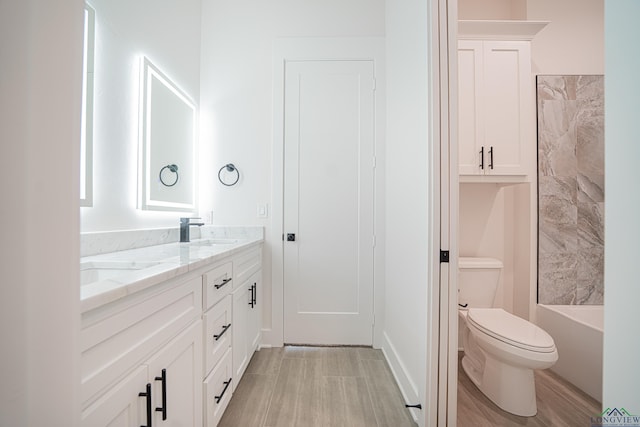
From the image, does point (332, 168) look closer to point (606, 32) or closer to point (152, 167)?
point (152, 167)

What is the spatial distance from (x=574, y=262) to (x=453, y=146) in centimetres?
168

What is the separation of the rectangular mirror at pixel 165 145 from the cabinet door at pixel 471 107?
2.04 meters

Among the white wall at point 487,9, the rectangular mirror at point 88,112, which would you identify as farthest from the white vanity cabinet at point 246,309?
the white wall at point 487,9

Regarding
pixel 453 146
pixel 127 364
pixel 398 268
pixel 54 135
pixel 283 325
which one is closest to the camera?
pixel 54 135

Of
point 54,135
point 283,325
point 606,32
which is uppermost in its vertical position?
point 606,32

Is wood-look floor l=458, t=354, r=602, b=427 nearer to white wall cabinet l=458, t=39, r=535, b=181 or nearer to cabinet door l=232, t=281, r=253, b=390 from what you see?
cabinet door l=232, t=281, r=253, b=390

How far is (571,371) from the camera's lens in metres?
1.68

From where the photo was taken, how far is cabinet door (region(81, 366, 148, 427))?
1.93 feet

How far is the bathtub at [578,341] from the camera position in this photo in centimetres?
A: 156

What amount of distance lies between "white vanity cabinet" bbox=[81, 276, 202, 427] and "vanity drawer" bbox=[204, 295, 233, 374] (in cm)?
6

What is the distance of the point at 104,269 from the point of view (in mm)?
1027

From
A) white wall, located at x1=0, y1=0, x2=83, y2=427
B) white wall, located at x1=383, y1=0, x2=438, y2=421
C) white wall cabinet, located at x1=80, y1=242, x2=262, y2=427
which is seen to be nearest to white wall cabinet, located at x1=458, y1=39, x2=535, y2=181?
white wall, located at x1=383, y1=0, x2=438, y2=421

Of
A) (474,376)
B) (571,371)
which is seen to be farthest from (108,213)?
(571,371)

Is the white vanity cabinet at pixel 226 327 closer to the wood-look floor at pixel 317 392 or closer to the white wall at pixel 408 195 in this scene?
the wood-look floor at pixel 317 392
